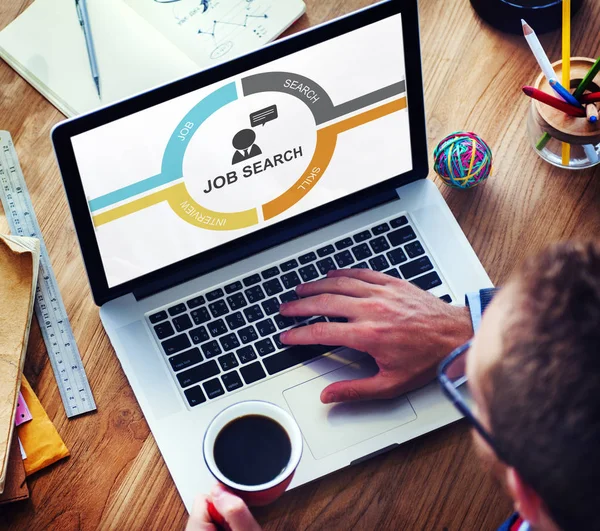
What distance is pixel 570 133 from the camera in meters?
0.99

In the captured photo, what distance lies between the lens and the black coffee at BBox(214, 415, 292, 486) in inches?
34.2

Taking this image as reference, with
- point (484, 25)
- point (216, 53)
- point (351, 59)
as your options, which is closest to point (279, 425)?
point (351, 59)

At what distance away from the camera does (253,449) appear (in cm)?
87

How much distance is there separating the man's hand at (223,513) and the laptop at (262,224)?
0.23 feet

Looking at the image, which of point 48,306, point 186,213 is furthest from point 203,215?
point 48,306

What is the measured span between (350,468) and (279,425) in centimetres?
14

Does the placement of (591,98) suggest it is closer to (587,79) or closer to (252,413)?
(587,79)

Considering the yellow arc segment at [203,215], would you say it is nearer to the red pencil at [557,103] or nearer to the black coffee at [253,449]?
the black coffee at [253,449]

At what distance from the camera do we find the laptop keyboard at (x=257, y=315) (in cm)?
97

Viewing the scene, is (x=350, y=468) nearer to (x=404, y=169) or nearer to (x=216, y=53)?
(x=404, y=169)

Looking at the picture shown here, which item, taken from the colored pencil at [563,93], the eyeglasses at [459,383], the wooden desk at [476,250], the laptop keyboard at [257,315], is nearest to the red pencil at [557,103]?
the colored pencil at [563,93]

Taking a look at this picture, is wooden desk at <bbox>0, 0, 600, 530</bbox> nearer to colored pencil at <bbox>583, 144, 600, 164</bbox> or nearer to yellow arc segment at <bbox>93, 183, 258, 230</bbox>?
colored pencil at <bbox>583, 144, 600, 164</bbox>

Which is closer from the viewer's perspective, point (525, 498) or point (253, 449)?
point (525, 498)

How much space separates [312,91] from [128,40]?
33 centimetres
